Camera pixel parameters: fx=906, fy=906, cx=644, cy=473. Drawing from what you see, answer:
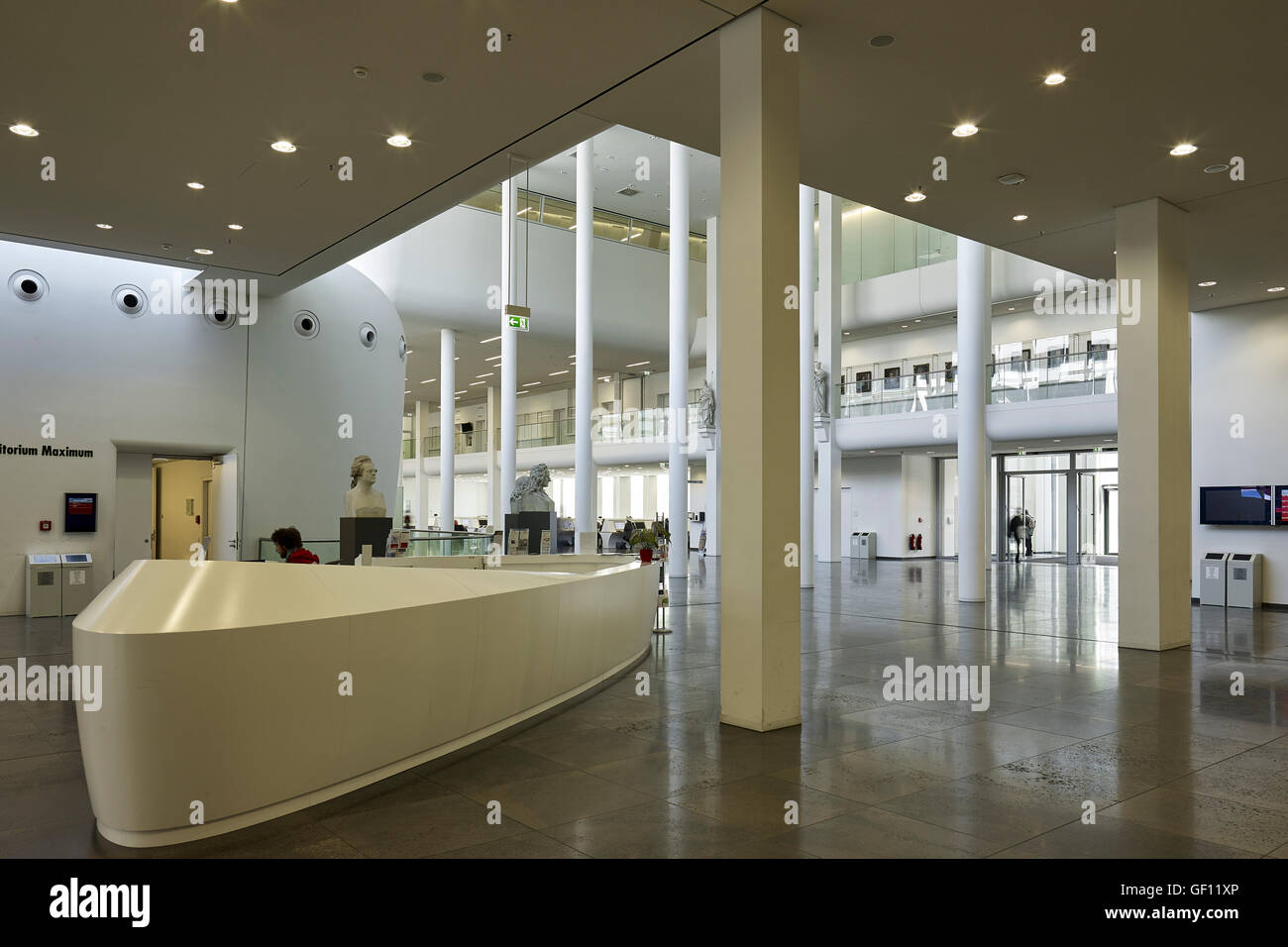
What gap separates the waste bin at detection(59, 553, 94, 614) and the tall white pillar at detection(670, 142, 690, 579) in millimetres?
11479

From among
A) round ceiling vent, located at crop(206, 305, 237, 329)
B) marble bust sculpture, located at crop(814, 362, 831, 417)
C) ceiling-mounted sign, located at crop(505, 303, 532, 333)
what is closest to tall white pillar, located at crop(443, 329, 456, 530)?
marble bust sculpture, located at crop(814, 362, 831, 417)

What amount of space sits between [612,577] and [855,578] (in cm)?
1450

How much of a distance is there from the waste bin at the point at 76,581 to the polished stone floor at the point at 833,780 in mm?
7391

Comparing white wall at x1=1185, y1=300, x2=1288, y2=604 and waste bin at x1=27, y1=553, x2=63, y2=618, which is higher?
white wall at x1=1185, y1=300, x2=1288, y2=604

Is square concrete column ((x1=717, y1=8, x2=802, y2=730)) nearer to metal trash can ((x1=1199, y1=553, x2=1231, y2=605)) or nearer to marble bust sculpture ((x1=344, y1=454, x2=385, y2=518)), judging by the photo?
marble bust sculpture ((x1=344, y1=454, x2=385, y2=518))

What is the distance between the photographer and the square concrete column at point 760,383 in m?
6.51

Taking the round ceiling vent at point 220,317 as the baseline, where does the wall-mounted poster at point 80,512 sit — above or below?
Result: below

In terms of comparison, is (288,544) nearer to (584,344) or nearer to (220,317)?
(220,317)

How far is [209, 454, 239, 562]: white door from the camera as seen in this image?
52.9 ft

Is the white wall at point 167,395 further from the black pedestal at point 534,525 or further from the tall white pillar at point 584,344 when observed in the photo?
the tall white pillar at point 584,344

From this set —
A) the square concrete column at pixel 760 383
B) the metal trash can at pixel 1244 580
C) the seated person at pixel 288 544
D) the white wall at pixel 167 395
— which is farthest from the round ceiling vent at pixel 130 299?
the metal trash can at pixel 1244 580

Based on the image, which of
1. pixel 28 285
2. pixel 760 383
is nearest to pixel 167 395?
pixel 28 285
